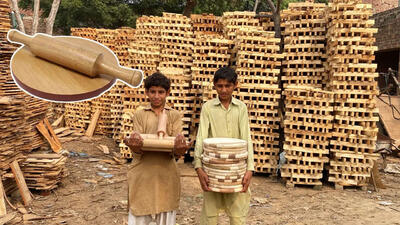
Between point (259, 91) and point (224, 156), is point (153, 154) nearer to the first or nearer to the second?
point (224, 156)

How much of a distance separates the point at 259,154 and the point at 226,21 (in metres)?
3.88

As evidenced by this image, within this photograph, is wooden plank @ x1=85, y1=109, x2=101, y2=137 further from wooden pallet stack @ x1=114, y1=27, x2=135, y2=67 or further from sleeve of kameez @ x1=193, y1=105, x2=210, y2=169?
sleeve of kameez @ x1=193, y1=105, x2=210, y2=169

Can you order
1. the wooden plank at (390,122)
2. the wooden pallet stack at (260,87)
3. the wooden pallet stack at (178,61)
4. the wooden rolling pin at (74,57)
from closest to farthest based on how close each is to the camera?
the wooden rolling pin at (74,57) → the wooden pallet stack at (260,87) → the wooden pallet stack at (178,61) → the wooden plank at (390,122)

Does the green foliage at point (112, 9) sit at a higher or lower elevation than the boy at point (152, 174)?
Result: higher

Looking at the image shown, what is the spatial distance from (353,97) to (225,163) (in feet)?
16.5

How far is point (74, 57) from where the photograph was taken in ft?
3.77

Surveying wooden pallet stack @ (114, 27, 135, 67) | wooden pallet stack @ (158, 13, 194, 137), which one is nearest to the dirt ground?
wooden pallet stack @ (158, 13, 194, 137)

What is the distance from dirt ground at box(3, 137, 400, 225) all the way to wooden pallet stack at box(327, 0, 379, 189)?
0.52 meters

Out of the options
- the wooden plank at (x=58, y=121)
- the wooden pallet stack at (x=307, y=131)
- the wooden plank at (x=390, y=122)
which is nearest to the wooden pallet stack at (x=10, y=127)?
the wooden pallet stack at (x=307, y=131)

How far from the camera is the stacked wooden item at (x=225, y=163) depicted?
2508 mm

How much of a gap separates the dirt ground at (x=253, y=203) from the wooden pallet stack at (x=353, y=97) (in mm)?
519

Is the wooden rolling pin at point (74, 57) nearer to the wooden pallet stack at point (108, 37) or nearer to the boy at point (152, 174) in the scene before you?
the boy at point (152, 174)

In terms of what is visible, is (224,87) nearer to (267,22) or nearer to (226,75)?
(226,75)

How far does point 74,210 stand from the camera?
518cm
